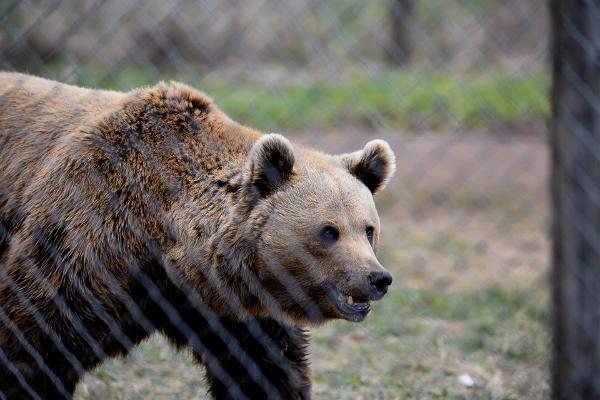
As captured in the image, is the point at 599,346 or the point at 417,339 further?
the point at 417,339

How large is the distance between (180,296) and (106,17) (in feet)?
29.0

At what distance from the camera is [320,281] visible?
139 inches

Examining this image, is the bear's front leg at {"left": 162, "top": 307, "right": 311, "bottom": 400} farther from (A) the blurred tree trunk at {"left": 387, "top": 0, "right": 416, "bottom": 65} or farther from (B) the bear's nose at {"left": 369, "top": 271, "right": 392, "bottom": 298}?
(A) the blurred tree trunk at {"left": 387, "top": 0, "right": 416, "bottom": 65}

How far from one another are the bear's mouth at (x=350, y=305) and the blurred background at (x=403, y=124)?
1103 millimetres

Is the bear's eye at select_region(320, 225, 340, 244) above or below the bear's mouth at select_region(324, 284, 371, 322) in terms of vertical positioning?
above

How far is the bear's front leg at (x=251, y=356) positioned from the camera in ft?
12.4

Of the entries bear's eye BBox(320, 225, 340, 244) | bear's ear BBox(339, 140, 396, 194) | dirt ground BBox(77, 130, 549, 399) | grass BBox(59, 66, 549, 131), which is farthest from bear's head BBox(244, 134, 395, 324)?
grass BBox(59, 66, 549, 131)

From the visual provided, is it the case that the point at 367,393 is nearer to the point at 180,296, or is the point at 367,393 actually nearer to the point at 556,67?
the point at 180,296

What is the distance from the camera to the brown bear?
352 cm

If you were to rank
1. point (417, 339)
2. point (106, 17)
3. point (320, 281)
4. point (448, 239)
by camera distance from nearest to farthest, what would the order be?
point (320, 281), point (417, 339), point (448, 239), point (106, 17)

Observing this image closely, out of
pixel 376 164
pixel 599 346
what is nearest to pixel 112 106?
pixel 376 164

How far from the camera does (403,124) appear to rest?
943cm

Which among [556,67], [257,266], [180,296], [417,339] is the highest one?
[556,67]

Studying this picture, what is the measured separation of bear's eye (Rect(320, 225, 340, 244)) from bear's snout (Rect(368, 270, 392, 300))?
0.22 m
